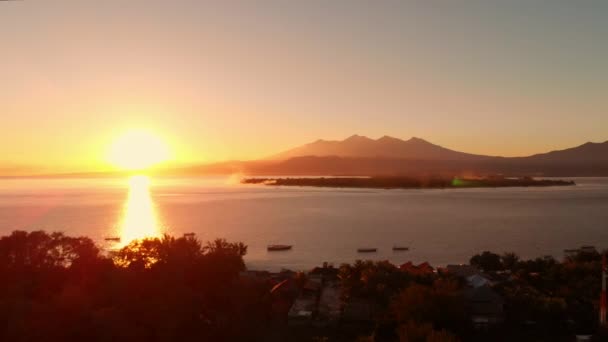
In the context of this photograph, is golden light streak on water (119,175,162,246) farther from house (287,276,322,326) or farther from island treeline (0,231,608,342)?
house (287,276,322,326)

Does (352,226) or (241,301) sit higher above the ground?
(241,301)

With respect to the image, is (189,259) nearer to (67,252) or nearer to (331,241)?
(67,252)

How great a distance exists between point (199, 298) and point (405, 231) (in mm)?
20425

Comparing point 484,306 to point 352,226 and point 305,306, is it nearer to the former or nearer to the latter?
point 305,306

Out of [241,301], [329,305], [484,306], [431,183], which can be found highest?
[431,183]

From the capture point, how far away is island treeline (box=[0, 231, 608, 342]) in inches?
282

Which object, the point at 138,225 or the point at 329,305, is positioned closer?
the point at 329,305

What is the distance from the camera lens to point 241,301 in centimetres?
912

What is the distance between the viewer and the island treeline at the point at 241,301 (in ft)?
23.5

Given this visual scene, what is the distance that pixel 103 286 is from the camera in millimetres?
8648

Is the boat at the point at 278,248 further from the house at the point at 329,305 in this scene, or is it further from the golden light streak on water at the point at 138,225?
the house at the point at 329,305

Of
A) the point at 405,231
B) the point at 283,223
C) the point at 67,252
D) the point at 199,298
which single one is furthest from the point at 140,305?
the point at 283,223

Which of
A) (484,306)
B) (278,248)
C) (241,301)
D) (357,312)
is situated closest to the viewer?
(484,306)

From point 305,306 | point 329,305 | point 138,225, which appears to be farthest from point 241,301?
point 138,225
